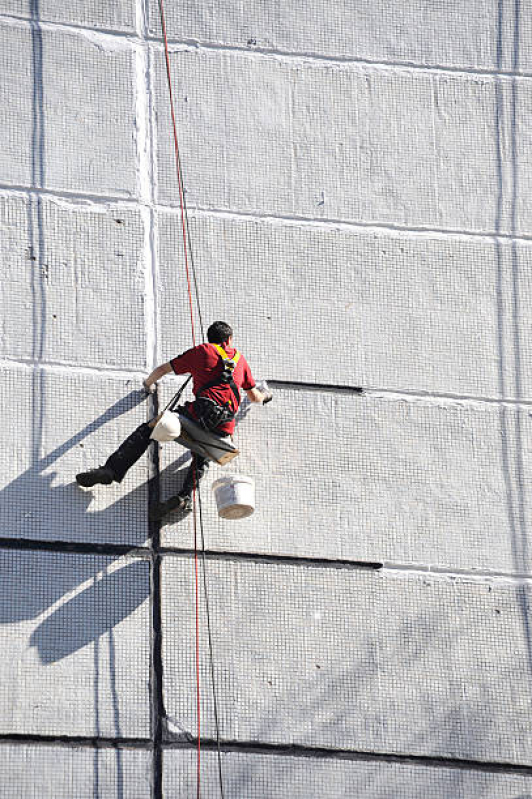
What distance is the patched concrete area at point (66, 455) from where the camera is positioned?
8.99 metres

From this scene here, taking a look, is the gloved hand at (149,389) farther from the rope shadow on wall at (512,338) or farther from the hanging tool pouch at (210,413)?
the rope shadow on wall at (512,338)

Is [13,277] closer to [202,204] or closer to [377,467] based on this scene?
[202,204]

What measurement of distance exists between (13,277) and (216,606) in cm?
291

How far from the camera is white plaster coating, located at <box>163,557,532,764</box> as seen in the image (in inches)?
346

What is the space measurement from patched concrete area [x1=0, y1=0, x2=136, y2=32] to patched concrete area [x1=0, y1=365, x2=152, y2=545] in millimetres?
3039

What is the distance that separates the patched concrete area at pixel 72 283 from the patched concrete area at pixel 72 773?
280 centimetres

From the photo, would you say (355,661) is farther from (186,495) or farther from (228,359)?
(228,359)

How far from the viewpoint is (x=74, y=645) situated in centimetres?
871

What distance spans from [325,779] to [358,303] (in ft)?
11.9

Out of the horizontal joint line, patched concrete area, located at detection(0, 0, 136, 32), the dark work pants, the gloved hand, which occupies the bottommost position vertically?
the horizontal joint line

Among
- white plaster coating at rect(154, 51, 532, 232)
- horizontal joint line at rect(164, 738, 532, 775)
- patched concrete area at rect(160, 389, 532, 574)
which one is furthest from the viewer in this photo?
white plaster coating at rect(154, 51, 532, 232)

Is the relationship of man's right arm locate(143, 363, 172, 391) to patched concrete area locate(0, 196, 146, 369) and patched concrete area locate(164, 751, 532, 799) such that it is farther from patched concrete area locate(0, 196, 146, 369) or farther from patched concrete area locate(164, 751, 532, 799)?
patched concrete area locate(164, 751, 532, 799)

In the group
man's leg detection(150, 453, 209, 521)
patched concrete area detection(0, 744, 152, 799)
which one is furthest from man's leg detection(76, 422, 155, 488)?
patched concrete area detection(0, 744, 152, 799)

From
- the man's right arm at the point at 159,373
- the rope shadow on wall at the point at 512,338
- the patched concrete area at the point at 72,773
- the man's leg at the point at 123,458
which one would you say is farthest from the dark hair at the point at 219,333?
the patched concrete area at the point at 72,773
